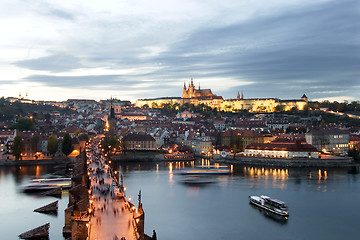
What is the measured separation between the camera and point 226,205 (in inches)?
629

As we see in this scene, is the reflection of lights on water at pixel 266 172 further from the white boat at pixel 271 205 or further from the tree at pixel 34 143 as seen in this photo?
the tree at pixel 34 143

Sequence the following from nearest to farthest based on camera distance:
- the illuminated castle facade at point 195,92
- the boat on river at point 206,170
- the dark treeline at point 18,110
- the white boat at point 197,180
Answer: the white boat at point 197,180
the boat on river at point 206,170
the dark treeline at point 18,110
the illuminated castle facade at point 195,92

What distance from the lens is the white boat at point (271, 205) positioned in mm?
14688

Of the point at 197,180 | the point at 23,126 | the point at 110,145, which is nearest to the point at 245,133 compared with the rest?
the point at 110,145

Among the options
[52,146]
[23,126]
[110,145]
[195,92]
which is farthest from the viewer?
[195,92]

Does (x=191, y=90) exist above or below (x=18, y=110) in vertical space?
above

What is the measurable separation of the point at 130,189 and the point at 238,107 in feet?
174

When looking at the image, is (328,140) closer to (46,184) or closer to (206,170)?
(206,170)

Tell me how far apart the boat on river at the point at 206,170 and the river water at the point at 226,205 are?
890mm

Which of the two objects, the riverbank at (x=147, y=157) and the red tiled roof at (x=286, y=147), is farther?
the riverbank at (x=147, y=157)

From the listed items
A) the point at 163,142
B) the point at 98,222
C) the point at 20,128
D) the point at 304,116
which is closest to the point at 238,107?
the point at 304,116

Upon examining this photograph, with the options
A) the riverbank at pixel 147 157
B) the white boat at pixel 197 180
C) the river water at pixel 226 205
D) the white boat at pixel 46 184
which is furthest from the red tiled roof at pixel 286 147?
the white boat at pixel 46 184

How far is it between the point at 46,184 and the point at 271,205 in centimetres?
963

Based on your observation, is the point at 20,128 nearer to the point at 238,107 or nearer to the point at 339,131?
the point at 339,131
